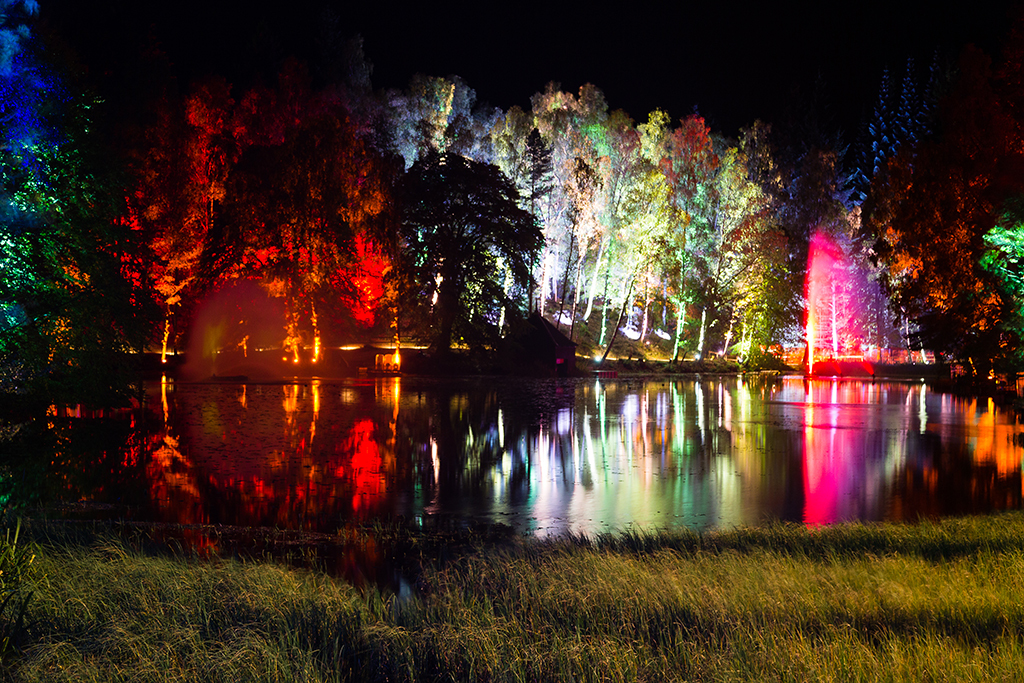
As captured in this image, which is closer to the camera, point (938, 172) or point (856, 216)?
point (938, 172)

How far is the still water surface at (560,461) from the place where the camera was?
14.3 metres

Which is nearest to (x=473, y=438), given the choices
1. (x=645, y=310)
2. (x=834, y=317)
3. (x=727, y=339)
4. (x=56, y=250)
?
(x=56, y=250)

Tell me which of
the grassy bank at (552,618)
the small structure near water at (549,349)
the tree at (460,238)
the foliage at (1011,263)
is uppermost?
the tree at (460,238)

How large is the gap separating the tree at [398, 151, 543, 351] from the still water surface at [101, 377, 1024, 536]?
63.7 ft

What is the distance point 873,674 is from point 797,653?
1.94 ft

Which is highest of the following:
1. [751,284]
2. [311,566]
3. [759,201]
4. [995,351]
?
[759,201]

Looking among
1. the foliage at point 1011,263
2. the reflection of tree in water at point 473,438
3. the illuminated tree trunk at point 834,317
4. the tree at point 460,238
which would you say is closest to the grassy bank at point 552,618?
the reflection of tree in water at point 473,438

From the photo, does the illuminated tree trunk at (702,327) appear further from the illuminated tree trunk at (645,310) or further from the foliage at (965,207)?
the foliage at (965,207)

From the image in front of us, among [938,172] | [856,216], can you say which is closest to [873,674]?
[938,172]

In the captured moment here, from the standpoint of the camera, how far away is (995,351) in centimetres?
3173

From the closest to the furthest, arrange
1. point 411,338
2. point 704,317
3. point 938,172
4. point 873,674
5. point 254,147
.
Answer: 1. point 873,674
2. point 938,172
3. point 254,147
4. point 411,338
5. point 704,317

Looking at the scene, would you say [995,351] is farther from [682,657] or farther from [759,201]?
[759,201]

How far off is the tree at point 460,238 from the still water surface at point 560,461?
1942cm

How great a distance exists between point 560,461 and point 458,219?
3648 cm
